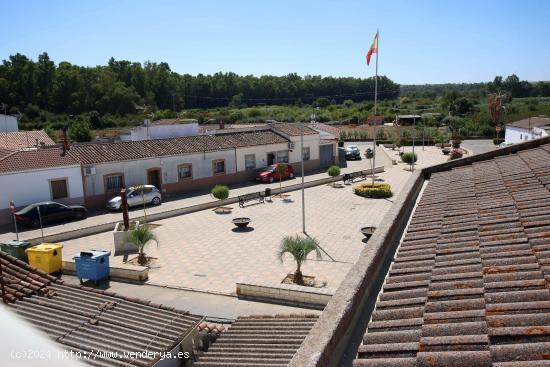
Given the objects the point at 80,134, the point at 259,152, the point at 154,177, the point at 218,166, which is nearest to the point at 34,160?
the point at 154,177

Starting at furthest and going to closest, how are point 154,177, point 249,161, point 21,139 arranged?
Answer: 1. point 21,139
2. point 249,161
3. point 154,177

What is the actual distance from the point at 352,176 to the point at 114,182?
16808 mm

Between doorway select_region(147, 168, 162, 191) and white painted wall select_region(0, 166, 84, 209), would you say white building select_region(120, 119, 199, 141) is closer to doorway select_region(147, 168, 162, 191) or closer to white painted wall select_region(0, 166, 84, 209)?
doorway select_region(147, 168, 162, 191)

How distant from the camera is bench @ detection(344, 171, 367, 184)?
1271 inches

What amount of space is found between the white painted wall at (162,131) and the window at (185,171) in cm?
550

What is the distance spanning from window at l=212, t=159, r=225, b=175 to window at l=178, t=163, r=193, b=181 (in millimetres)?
1971

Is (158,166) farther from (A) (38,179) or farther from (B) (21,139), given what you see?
(B) (21,139)

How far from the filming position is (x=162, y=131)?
34625 millimetres

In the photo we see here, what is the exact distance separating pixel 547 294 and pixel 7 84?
82.9 meters

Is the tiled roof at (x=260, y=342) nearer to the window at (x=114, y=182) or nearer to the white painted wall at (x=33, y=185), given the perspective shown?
the white painted wall at (x=33, y=185)

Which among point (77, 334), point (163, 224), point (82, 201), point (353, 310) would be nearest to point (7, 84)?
point (82, 201)

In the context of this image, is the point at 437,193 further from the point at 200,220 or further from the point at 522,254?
the point at 200,220

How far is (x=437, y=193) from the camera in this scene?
870 centimetres

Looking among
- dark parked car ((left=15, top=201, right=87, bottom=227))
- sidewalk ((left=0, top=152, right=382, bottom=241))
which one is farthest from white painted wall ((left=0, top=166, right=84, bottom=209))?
sidewalk ((left=0, top=152, right=382, bottom=241))
